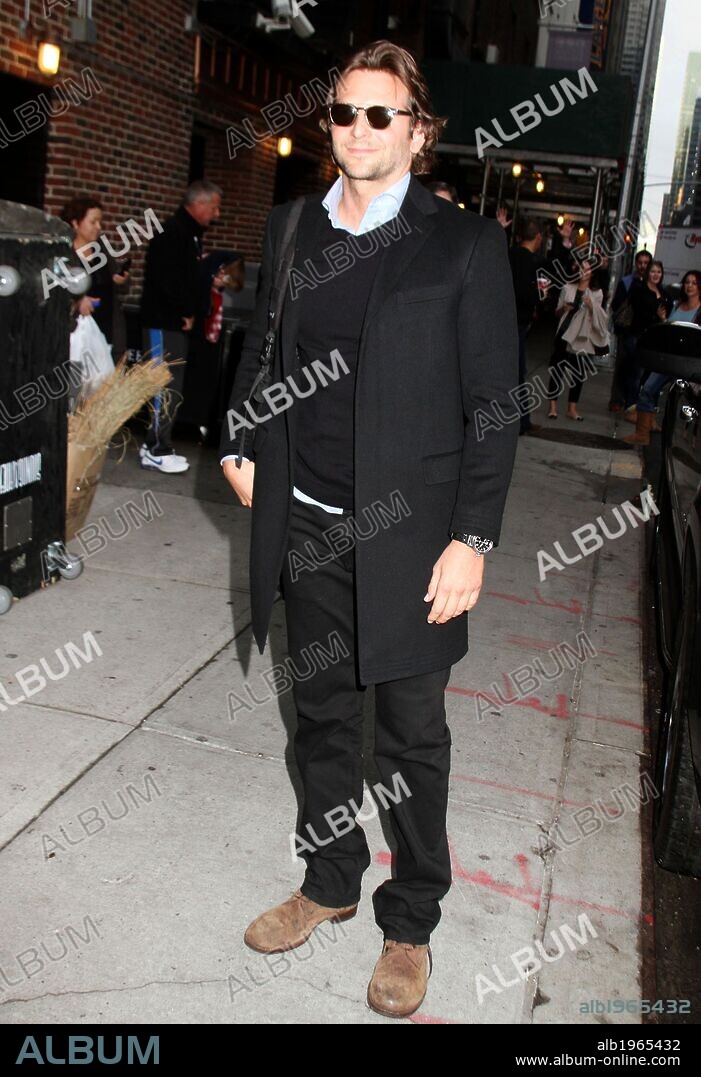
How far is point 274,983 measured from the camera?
8.79 feet

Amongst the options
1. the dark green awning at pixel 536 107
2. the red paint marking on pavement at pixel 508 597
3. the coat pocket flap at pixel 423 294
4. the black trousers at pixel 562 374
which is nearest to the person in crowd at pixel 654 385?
the black trousers at pixel 562 374

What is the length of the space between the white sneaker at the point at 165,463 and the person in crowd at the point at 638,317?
6.55 m

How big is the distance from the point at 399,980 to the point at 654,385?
32.8 ft

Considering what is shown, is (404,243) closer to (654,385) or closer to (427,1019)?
(427,1019)

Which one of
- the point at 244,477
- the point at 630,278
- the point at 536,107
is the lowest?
the point at 630,278

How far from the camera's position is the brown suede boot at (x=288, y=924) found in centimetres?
Answer: 279

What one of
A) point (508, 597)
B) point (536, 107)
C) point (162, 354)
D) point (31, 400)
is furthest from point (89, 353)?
point (536, 107)

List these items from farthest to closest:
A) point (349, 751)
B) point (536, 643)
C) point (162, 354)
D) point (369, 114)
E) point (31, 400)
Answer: point (162, 354), point (536, 643), point (31, 400), point (349, 751), point (369, 114)

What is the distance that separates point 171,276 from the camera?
7.55 meters

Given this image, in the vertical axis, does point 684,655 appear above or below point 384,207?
below

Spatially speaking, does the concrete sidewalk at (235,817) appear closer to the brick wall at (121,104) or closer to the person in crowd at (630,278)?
the brick wall at (121,104)
